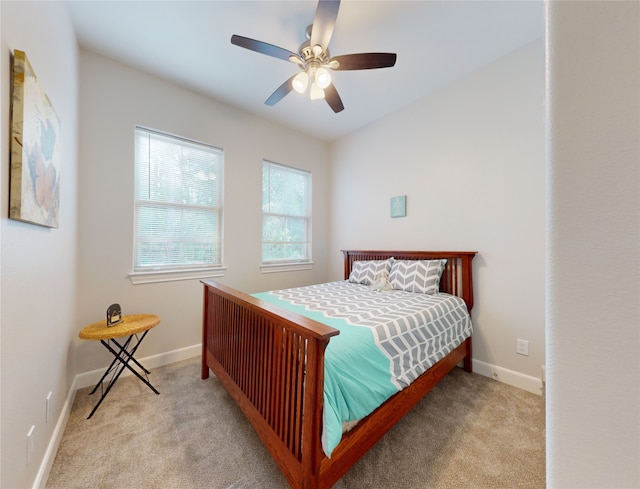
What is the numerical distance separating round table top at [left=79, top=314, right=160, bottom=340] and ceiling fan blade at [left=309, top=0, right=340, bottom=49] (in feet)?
7.81

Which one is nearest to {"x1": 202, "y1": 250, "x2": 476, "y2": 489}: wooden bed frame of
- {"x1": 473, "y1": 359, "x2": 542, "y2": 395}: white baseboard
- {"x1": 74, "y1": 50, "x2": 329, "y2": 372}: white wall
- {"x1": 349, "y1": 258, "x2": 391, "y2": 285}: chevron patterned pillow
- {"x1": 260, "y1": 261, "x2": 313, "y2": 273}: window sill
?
{"x1": 473, "y1": 359, "x2": 542, "y2": 395}: white baseboard

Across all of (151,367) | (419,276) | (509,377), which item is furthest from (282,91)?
(509,377)

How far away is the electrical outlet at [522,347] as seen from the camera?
7.00ft

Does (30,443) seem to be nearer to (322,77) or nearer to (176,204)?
(176,204)

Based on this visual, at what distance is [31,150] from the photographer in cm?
112

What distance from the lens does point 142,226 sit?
245 cm

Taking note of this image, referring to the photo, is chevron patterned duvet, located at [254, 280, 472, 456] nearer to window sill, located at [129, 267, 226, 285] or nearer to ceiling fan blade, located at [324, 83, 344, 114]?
window sill, located at [129, 267, 226, 285]

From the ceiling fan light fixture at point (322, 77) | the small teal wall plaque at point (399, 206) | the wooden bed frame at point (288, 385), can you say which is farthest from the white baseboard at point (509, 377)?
the ceiling fan light fixture at point (322, 77)

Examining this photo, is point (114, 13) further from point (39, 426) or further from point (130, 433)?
point (130, 433)

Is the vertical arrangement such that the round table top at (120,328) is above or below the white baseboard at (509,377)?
above

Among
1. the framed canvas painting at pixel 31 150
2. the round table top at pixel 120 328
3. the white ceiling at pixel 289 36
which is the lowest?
the round table top at pixel 120 328

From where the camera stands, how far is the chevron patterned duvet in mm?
1163

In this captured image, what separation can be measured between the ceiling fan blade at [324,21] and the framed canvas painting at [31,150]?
141 centimetres

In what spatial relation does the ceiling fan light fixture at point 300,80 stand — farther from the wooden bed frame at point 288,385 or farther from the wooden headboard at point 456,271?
the wooden headboard at point 456,271
